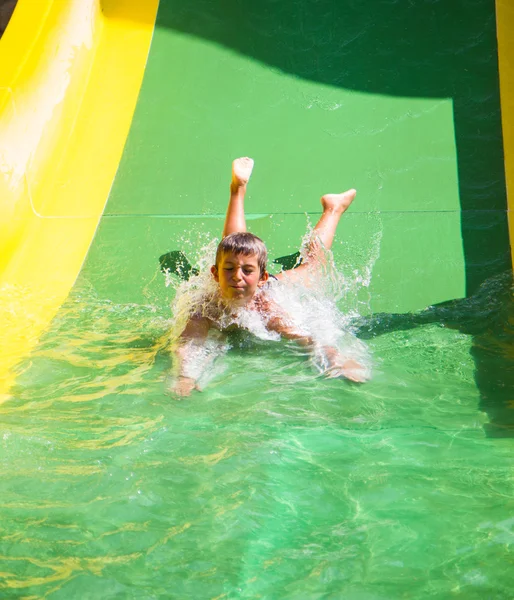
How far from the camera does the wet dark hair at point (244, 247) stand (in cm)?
292

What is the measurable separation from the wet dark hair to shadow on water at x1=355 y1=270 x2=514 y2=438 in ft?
1.57

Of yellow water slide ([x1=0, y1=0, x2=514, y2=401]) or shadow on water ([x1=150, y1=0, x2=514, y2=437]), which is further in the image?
shadow on water ([x1=150, y1=0, x2=514, y2=437])

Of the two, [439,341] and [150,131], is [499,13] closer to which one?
[150,131]

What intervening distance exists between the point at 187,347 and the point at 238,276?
0.34 metres

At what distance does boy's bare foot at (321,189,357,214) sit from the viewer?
3.49 meters

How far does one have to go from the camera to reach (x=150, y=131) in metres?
3.94

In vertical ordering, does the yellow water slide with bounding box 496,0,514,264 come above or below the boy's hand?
above

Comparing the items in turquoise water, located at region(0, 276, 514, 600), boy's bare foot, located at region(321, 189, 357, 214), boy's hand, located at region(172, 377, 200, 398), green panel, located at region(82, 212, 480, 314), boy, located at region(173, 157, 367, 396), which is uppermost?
boy's bare foot, located at region(321, 189, 357, 214)

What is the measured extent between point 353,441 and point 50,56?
105 inches

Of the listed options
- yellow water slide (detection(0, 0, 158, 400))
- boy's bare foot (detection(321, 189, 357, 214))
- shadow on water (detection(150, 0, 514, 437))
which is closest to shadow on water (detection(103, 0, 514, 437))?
shadow on water (detection(150, 0, 514, 437))

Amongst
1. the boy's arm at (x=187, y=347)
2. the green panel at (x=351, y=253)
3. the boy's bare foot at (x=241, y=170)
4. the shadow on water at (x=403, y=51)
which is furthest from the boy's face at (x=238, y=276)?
the shadow on water at (x=403, y=51)

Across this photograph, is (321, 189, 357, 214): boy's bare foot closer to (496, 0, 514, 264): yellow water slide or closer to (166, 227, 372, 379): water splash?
(166, 227, 372, 379): water splash

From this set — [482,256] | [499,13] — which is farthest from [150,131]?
[499,13]

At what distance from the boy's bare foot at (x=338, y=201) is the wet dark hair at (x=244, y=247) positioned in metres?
0.63
